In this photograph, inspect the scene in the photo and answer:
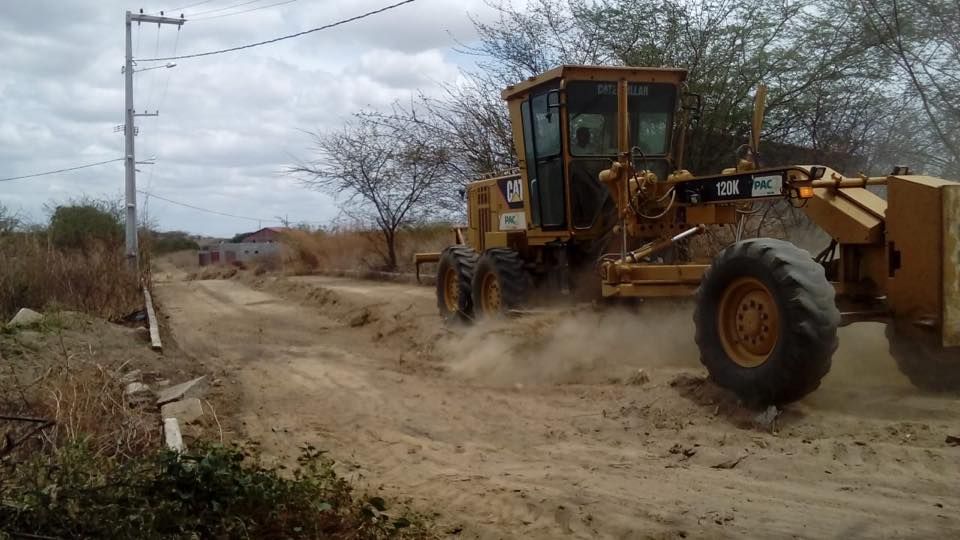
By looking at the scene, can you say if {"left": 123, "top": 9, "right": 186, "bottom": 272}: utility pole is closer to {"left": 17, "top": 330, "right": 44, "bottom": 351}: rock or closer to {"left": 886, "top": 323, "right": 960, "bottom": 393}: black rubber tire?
{"left": 17, "top": 330, "right": 44, "bottom": 351}: rock

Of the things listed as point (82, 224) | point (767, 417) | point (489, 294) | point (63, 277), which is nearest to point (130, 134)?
point (82, 224)

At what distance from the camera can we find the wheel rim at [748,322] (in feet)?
21.8

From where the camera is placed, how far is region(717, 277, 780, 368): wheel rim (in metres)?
6.63

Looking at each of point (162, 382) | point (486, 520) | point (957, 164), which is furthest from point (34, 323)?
point (957, 164)

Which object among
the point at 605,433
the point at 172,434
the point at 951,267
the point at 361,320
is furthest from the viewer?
the point at 361,320

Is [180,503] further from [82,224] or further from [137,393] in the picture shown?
[82,224]

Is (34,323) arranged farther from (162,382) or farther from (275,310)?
(275,310)

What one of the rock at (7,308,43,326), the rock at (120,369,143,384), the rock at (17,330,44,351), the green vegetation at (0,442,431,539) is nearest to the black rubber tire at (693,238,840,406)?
the green vegetation at (0,442,431,539)

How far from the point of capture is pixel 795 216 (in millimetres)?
10320

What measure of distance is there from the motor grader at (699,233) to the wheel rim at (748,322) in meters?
0.01

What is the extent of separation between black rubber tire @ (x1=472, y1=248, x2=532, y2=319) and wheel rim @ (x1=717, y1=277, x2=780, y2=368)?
4.05m

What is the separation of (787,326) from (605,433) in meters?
1.56

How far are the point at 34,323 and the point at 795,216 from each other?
9.05 metres

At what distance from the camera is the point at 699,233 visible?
29.7 ft
